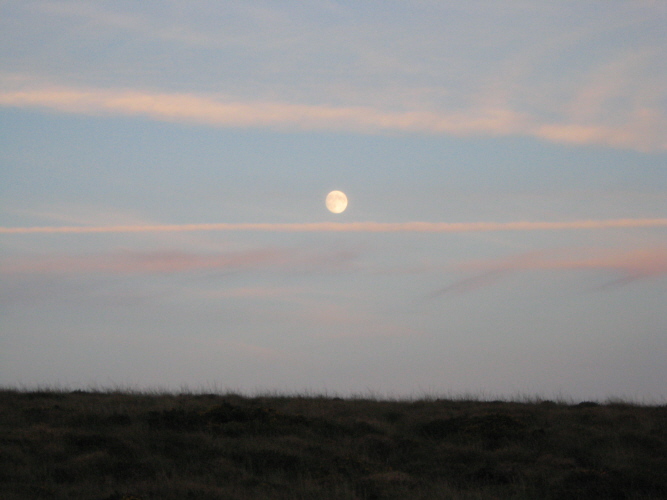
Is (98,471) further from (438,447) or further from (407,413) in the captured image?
(407,413)

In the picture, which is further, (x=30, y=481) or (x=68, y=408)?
(x=68, y=408)

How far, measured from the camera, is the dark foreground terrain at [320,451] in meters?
13.6

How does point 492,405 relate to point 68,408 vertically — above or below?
below

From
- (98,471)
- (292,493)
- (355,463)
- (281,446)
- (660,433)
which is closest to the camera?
(292,493)

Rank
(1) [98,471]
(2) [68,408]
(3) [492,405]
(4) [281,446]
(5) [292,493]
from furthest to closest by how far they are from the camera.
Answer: (3) [492,405], (2) [68,408], (4) [281,446], (1) [98,471], (5) [292,493]

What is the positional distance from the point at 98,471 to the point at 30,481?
1.32 metres

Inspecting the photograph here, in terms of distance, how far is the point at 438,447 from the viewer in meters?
16.9

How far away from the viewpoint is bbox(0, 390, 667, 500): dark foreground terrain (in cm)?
1355

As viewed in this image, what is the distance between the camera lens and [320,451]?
1611cm

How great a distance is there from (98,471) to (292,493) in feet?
14.0

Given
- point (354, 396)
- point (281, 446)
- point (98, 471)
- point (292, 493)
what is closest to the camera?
point (292, 493)

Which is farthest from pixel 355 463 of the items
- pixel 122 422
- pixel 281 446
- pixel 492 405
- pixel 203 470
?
pixel 492 405

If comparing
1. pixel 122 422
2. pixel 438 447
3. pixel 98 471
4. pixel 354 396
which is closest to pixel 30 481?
pixel 98 471

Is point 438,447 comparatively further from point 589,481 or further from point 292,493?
point 292,493
